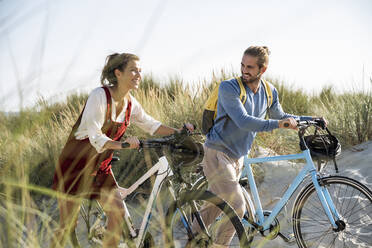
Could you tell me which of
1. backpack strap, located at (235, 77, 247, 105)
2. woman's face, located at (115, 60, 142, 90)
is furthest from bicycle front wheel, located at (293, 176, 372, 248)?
woman's face, located at (115, 60, 142, 90)

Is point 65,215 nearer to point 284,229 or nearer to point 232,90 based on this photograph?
point 232,90

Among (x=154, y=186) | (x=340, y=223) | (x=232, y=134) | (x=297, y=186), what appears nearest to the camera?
(x=154, y=186)

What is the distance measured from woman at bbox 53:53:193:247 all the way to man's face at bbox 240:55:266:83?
23.8 inches

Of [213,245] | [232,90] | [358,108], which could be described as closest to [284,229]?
[213,245]

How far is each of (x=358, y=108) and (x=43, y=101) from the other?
5.99 m

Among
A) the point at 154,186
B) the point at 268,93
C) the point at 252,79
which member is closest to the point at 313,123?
the point at 268,93

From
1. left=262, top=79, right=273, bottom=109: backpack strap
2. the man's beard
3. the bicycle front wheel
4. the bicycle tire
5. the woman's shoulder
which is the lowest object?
the bicycle front wheel

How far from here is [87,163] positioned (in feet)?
9.97

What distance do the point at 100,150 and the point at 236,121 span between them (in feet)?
3.23

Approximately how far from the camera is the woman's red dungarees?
3.01 metres

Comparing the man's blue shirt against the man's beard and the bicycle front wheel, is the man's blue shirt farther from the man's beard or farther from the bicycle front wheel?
the bicycle front wheel

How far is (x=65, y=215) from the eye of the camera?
3039 millimetres

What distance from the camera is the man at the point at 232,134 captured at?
3.06 m

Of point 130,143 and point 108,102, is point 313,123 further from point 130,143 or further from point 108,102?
point 108,102
